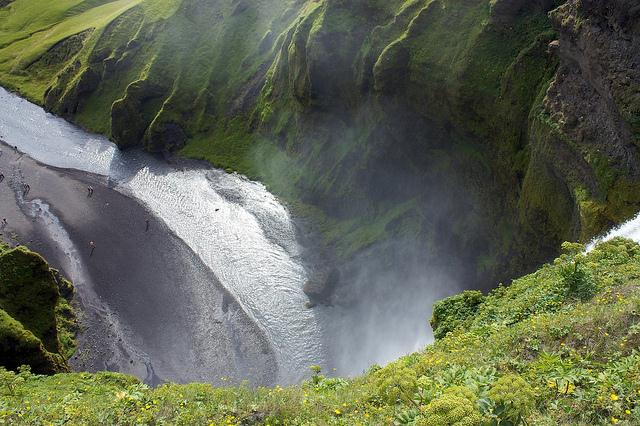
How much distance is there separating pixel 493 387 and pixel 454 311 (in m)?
24.6

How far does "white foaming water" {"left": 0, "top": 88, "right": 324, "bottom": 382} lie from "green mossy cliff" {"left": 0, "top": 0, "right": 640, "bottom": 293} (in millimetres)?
4783

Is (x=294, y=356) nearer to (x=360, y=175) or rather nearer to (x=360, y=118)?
A: (x=360, y=175)

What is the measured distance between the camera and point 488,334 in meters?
24.6

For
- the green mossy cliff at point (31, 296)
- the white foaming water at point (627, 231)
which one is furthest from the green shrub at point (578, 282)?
the green mossy cliff at point (31, 296)

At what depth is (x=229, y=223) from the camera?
3187 inches

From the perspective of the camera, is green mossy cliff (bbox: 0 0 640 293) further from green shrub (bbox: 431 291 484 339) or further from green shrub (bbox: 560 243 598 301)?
green shrub (bbox: 560 243 598 301)

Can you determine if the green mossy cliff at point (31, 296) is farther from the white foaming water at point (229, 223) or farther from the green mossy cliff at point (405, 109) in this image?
the green mossy cliff at point (405, 109)

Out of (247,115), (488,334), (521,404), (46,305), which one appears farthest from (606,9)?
(247,115)

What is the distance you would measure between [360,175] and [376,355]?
3047 centimetres

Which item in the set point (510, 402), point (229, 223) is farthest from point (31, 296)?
point (510, 402)

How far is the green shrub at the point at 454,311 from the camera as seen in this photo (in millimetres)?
34000

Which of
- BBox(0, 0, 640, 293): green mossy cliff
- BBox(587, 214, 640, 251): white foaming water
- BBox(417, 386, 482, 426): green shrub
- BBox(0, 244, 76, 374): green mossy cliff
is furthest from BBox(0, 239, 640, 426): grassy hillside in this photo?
BBox(0, 244, 76, 374): green mossy cliff

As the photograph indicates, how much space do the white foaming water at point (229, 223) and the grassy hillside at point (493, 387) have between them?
1377 inches

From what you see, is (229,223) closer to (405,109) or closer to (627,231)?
(405,109)
